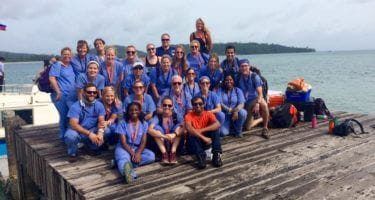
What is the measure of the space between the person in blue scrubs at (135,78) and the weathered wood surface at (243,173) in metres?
1.20

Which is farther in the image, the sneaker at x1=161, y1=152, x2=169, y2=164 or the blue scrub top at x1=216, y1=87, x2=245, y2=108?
the blue scrub top at x1=216, y1=87, x2=245, y2=108

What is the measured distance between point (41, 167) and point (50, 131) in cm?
230

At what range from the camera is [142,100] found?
6.55 meters

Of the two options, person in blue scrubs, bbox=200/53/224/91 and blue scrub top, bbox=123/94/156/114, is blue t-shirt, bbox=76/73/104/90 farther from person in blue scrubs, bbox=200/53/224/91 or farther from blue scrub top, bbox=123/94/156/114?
person in blue scrubs, bbox=200/53/224/91

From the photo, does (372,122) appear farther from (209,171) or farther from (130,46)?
(130,46)

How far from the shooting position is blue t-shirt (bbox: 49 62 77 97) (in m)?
6.99

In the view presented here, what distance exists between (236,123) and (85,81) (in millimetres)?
3155

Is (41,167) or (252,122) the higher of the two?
(252,122)

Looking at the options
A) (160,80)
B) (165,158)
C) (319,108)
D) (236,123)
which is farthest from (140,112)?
(319,108)

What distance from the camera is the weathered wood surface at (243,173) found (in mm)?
5000

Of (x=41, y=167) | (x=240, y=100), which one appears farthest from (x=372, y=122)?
(x=41, y=167)

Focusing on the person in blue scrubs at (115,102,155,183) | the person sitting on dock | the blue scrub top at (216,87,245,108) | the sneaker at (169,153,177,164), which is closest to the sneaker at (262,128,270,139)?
the person sitting on dock

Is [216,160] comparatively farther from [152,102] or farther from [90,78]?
[90,78]

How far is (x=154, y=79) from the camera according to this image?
24.1 ft
